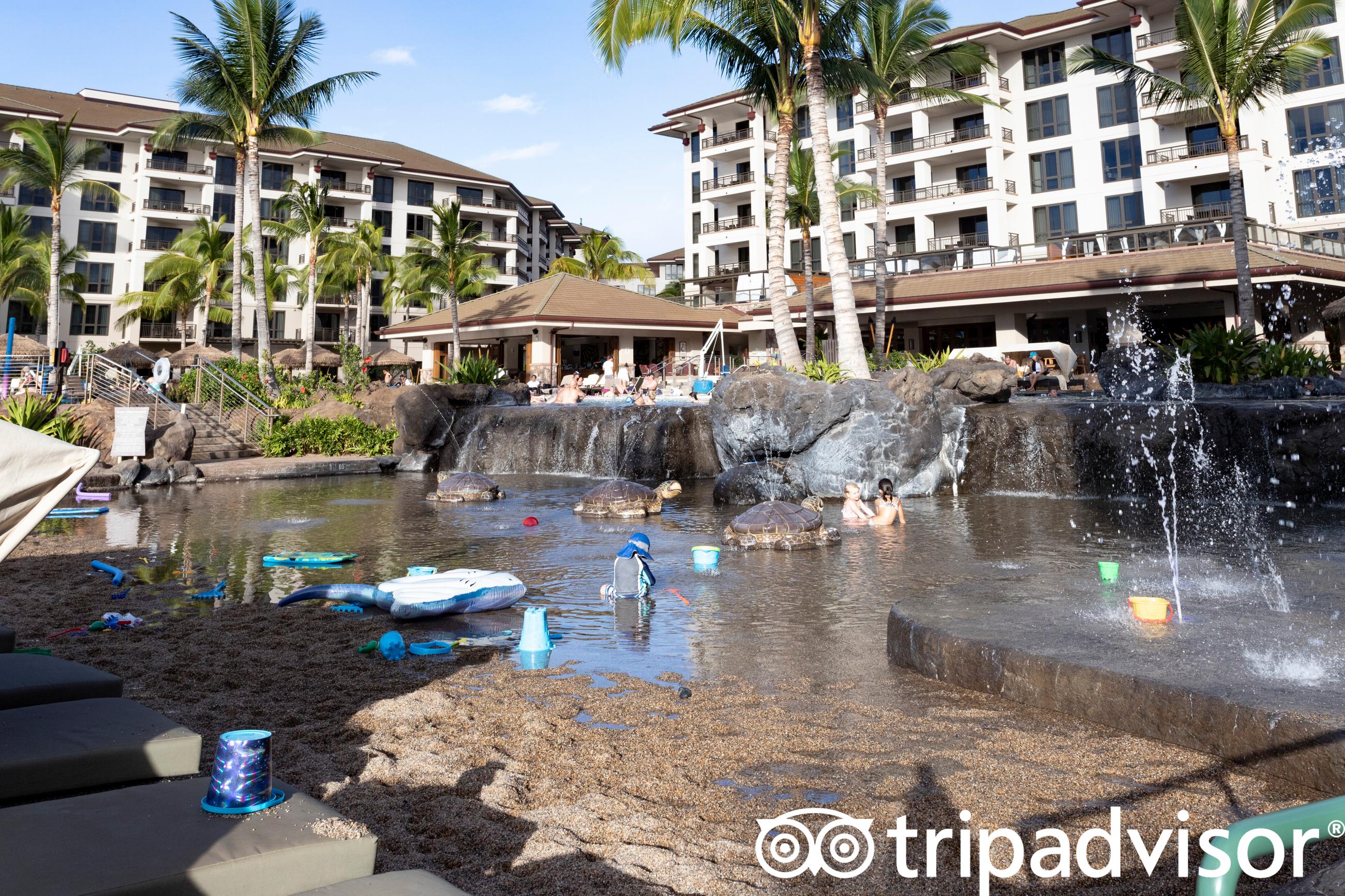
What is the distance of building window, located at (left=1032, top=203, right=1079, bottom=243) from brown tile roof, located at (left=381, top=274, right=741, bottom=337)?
51.7 feet

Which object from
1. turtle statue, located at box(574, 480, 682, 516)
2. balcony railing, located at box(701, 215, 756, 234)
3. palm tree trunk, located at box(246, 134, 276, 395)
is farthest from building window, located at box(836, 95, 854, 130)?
turtle statue, located at box(574, 480, 682, 516)

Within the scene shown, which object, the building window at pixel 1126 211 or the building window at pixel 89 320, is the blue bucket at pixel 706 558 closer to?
the building window at pixel 1126 211

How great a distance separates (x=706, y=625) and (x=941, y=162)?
45.1 m

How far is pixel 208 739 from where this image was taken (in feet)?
15.6

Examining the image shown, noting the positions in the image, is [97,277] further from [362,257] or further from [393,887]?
[393,887]

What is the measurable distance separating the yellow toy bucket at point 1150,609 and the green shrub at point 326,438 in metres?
23.8

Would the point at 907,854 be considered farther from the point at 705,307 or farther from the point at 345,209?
the point at 345,209

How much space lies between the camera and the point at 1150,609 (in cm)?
577

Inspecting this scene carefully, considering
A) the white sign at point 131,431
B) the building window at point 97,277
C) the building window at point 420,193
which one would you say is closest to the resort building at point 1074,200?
the white sign at point 131,431

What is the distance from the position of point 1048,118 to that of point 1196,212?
29.2 ft

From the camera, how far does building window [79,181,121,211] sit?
Result: 195ft

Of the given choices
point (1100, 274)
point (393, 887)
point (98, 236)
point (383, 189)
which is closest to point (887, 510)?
point (393, 887)

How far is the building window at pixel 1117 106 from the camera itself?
42.2m

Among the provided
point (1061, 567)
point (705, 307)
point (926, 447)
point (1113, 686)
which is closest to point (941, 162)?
point (705, 307)
